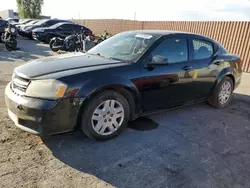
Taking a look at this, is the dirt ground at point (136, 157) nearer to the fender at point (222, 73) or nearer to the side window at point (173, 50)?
the fender at point (222, 73)

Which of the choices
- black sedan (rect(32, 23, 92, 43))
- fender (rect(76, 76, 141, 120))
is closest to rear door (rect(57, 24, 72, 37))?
black sedan (rect(32, 23, 92, 43))

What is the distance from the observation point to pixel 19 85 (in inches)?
123

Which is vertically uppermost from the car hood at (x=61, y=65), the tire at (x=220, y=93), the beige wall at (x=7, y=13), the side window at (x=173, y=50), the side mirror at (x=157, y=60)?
the beige wall at (x=7, y=13)

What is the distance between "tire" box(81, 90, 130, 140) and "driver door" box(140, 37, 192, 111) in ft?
1.46

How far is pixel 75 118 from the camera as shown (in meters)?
3.04

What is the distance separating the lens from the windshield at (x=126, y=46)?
376cm

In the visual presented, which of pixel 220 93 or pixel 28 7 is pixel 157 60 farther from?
pixel 28 7

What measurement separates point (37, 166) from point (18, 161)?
260mm

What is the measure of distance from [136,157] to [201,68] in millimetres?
2298

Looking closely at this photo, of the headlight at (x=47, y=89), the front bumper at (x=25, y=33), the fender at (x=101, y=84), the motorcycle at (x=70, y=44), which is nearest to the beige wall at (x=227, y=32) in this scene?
the motorcycle at (x=70, y=44)

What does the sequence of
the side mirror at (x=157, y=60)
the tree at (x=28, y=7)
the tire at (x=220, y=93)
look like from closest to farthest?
the side mirror at (x=157, y=60), the tire at (x=220, y=93), the tree at (x=28, y=7)

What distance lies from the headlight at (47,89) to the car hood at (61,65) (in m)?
0.18

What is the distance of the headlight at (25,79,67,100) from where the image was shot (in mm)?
2875

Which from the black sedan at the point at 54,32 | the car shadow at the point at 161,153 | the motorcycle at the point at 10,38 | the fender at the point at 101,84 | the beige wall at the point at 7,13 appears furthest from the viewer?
the beige wall at the point at 7,13
